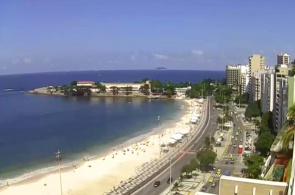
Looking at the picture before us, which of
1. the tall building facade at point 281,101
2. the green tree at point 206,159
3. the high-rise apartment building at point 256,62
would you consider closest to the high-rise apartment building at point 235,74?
the high-rise apartment building at point 256,62

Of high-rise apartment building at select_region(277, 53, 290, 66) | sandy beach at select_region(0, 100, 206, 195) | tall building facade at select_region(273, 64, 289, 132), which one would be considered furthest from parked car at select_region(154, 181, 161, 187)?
high-rise apartment building at select_region(277, 53, 290, 66)

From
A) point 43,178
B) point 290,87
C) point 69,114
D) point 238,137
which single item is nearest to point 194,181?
point 290,87

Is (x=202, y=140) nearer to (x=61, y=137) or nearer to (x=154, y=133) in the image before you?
(x=154, y=133)

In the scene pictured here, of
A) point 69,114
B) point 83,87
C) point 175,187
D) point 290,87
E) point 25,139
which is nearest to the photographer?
point 175,187

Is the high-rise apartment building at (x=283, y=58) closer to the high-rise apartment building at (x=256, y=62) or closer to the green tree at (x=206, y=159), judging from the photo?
the high-rise apartment building at (x=256, y=62)

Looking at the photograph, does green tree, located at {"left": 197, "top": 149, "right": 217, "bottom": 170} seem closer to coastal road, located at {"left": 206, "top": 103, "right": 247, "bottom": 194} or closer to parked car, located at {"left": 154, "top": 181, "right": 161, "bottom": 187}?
coastal road, located at {"left": 206, "top": 103, "right": 247, "bottom": 194}

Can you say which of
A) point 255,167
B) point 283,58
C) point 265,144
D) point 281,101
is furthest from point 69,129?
point 283,58

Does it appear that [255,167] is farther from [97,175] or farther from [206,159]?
[97,175]

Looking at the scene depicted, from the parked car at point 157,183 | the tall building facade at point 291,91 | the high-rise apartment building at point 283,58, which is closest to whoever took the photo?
the parked car at point 157,183
